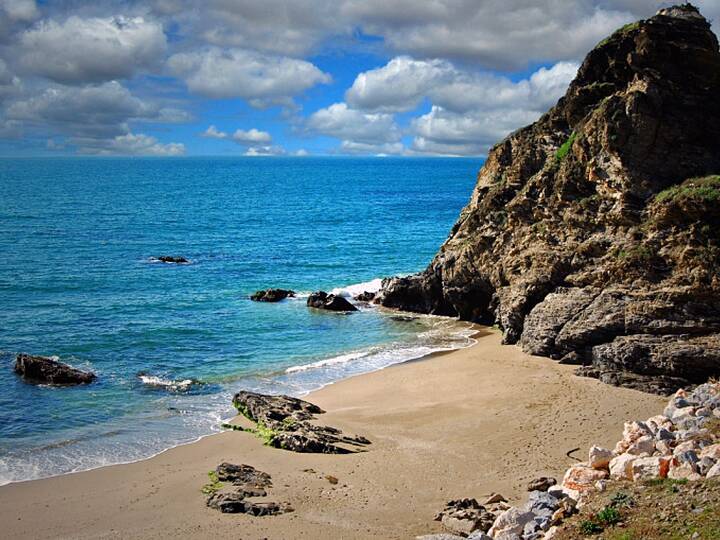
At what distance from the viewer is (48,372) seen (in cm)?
2705

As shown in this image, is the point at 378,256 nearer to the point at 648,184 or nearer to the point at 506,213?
the point at 506,213

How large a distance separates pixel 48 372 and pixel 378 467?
15.5m

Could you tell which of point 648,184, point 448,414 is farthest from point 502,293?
point 448,414

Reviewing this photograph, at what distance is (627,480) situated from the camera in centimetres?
1383

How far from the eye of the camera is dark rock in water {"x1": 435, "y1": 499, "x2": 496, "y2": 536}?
47.2 feet

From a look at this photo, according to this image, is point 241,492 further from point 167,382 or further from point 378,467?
point 167,382

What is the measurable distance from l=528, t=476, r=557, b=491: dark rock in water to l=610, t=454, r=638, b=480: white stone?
90.7 inches

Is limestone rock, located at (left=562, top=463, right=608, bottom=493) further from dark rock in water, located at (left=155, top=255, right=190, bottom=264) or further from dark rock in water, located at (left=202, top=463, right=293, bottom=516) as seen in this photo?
dark rock in water, located at (left=155, top=255, right=190, bottom=264)

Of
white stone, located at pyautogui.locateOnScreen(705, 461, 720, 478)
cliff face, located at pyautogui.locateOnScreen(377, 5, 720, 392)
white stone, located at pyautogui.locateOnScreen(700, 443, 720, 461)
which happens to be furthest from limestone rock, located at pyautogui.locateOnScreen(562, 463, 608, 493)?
cliff face, located at pyautogui.locateOnScreen(377, 5, 720, 392)

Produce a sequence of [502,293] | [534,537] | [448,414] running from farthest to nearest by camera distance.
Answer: [502,293] < [448,414] < [534,537]

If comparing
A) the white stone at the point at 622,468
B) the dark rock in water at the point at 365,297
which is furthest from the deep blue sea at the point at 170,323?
the white stone at the point at 622,468

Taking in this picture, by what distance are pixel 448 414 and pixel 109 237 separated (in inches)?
1942

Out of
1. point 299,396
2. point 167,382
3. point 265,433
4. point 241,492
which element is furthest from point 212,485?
point 167,382

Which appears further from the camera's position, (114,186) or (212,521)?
(114,186)
